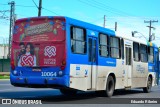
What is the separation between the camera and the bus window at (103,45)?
16.9m

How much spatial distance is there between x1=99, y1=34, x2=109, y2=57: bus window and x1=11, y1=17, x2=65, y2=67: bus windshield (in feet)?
9.39

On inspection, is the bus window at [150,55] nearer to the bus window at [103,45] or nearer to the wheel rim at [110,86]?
the wheel rim at [110,86]

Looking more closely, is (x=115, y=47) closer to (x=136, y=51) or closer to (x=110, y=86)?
(x=110, y=86)

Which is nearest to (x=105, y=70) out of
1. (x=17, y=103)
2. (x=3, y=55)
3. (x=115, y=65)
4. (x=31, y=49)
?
(x=115, y=65)

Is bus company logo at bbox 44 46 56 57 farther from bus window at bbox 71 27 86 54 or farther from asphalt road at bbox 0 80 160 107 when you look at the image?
asphalt road at bbox 0 80 160 107

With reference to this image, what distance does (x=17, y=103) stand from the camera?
1356 cm

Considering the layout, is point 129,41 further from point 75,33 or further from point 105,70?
point 75,33

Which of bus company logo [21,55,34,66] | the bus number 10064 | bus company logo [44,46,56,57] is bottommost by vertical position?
the bus number 10064

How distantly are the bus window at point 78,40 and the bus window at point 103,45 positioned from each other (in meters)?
1.49

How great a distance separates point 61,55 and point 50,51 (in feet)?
1.63

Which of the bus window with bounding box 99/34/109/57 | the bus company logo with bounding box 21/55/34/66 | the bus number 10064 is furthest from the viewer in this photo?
the bus window with bounding box 99/34/109/57

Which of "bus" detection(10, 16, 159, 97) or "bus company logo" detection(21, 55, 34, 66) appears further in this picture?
"bus company logo" detection(21, 55, 34, 66)

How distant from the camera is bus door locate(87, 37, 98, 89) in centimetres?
1582

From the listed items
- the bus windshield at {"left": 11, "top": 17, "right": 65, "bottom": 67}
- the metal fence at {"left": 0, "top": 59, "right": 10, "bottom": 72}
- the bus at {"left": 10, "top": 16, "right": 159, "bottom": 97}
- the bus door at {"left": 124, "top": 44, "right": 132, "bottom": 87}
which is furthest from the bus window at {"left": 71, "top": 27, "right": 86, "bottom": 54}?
the metal fence at {"left": 0, "top": 59, "right": 10, "bottom": 72}
